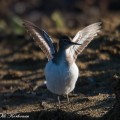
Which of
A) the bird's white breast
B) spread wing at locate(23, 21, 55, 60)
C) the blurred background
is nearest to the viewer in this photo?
the bird's white breast

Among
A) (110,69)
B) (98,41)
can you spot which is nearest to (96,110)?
(110,69)

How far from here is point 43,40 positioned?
9875mm

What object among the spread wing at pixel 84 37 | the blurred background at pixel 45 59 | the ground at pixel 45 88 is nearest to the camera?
the ground at pixel 45 88

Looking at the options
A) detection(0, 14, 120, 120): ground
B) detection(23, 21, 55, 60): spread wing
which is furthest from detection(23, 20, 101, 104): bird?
detection(0, 14, 120, 120): ground

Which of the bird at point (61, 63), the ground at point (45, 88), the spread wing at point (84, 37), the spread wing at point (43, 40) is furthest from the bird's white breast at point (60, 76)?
the spread wing at point (84, 37)

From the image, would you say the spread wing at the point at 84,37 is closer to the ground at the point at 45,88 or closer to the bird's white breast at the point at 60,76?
the ground at the point at 45,88

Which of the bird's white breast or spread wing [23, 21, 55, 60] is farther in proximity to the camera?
spread wing [23, 21, 55, 60]

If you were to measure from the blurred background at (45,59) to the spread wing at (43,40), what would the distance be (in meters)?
0.74

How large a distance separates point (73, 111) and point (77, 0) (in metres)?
9.41

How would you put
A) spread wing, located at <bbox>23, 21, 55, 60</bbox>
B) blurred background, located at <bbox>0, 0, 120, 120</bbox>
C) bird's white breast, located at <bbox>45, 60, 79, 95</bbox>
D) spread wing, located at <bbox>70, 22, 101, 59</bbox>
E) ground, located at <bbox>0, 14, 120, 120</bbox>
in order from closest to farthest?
1. bird's white breast, located at <bbox>45, 60, 79, 95</bbox>
2. ground, located at <bbox>0, 14, 120, 120</bbox>
3. blurred background, located at <bbox>0, 0, 120, 120</bbox>
4. spread wing, located at <bbox>23, 21, 55, 60</bbox>
5. spread wing, located at <bbox>70, 22, 101, 59</bbox>

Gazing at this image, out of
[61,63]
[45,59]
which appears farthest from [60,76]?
[45,59]

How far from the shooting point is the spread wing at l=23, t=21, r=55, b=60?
380 inches

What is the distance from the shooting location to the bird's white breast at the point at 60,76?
8.78 m

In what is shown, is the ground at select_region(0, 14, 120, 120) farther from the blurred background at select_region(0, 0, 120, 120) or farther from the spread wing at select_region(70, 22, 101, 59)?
the spread wing at select_region(70, 22, 101, 59)
